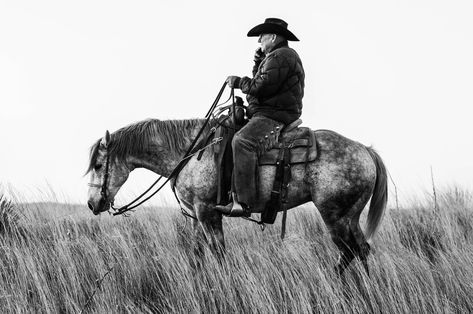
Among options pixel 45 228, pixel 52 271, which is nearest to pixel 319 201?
pixel 52 271

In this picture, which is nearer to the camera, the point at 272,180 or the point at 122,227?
the point at 272,180

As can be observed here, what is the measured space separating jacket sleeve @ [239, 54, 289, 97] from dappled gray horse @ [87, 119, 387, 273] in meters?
0.82

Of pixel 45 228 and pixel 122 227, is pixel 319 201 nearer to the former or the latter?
pixel 122 227

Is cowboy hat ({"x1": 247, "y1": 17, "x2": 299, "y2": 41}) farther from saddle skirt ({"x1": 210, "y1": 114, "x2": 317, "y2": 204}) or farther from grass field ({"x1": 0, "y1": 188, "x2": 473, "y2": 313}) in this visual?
grass field ({"x1": 0, "y1": 188, "x2": 473, "y2": 313})

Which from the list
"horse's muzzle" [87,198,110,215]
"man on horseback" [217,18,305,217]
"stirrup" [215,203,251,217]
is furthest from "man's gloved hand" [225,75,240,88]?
"horse's muzzle" [87,198,110,215]

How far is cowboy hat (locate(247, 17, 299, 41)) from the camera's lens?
5.40 m

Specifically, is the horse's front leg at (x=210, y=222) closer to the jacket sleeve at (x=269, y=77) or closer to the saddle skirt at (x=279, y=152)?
the saddle skirt at (x=279, y=152)

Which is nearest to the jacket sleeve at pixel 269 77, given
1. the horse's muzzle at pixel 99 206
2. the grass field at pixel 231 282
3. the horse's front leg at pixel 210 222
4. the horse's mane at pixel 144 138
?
the horse's mane at pixel 144 138

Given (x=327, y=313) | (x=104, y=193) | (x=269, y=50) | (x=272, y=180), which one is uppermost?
(x=269, y=50)

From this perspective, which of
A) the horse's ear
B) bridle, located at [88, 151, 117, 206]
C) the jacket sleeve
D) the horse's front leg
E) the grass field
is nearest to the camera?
the grass field

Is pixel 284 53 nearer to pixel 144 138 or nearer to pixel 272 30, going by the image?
pixel 272 30

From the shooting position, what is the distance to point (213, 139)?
18.0 feet

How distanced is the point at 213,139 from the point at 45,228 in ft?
13.6

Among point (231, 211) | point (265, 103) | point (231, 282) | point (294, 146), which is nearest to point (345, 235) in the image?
point (294, 146)
